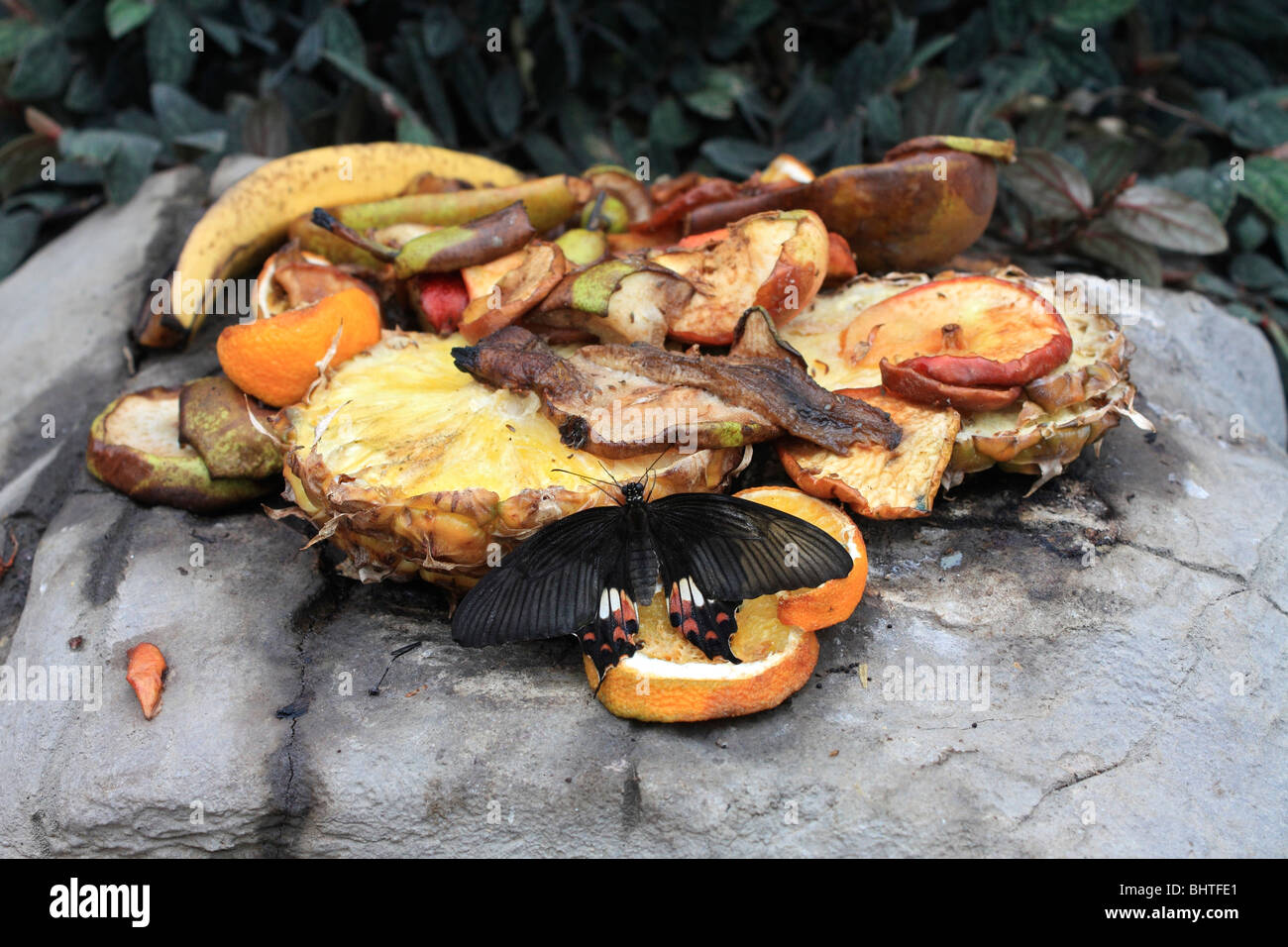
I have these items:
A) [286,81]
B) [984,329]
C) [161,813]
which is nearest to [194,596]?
[161,813]

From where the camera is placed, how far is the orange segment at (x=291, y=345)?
10.7ft

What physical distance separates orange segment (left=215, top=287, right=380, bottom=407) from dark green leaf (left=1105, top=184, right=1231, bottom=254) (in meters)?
3.36

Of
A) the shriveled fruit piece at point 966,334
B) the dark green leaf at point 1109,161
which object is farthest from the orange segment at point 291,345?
the dark green leaf at point 1109,161

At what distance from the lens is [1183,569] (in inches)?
120

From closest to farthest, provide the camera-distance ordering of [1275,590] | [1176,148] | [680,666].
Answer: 1. [680,666]
2. [1275,590]
3. [1176,148]

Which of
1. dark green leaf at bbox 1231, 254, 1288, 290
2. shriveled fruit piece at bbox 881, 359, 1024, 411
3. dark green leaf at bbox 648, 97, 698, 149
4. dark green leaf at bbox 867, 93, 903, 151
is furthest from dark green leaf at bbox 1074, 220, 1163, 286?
shriveled fruit piece at bbox 881, 359, 1024, 411

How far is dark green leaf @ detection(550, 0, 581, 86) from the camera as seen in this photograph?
16.9 feet

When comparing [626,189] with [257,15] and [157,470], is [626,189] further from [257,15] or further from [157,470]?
[257,15]

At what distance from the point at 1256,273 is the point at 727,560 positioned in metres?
4.02

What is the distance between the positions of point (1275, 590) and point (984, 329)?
3.63 feet

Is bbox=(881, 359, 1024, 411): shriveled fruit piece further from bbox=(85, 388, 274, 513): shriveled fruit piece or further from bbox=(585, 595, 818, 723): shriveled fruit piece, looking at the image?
bbox=(85, 388, 274, 513): shriveled fruit piece

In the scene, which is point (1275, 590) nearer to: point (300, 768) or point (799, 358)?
point (799, 358)

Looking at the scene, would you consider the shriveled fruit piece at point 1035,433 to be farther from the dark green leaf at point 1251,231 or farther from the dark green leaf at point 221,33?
the dark green leaf at point 221,33

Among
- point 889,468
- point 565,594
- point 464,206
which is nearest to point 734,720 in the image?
point 565,594
